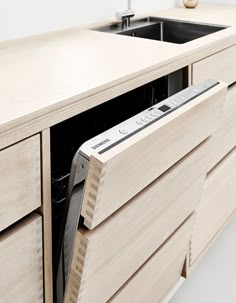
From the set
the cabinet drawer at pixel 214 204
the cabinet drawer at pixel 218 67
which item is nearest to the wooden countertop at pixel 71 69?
the cabinet drawer at pixel 218 67

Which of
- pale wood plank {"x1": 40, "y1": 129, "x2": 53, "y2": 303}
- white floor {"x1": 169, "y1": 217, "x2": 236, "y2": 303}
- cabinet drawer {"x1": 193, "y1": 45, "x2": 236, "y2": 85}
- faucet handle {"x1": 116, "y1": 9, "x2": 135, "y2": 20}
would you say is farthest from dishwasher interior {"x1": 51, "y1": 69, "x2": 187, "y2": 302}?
white floor {"x1": 169, "y1": 217, "x2": 236, "y2": 303}

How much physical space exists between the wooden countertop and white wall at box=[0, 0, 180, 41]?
0.05m

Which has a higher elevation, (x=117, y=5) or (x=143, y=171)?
(x=117, y=5)

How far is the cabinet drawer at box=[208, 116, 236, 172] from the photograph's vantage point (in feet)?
5.25

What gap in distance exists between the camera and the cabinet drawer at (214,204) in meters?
1.66

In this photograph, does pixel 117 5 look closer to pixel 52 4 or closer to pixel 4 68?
pixel 52 4

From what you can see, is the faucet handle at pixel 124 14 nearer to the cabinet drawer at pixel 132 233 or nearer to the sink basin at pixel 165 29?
the sink basin at pixel 165 29

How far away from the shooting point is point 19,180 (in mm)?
819

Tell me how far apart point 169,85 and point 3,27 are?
22.5 inches

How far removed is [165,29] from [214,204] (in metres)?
0.81

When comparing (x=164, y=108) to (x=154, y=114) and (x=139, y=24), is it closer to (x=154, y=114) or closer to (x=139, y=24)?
(x=154, y=114)

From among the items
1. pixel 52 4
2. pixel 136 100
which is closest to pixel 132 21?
pixel 52 4

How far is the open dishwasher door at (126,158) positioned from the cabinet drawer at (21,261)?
0.07 meters

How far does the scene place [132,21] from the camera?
1.92 meters
